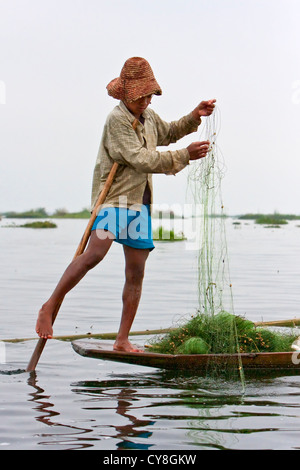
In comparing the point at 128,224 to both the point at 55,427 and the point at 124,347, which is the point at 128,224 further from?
the point at 55,427

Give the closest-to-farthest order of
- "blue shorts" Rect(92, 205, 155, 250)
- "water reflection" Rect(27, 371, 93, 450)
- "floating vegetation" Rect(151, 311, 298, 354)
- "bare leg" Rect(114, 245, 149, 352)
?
"water reflection" Rect(27, 371, 93, 450) → "blue shorts" Rect(92, 205, 155, 250) → "floating vegetation" Rect(151, 311, 298, 354) → "bare leg" Rect(114, 245, 149, 352)

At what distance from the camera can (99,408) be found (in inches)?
178

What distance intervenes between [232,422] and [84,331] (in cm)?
373

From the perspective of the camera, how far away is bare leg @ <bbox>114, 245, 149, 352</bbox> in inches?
217

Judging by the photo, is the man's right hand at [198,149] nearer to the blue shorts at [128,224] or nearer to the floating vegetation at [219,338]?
the blue shorts at [128,224]

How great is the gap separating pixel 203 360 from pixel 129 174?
1.31m

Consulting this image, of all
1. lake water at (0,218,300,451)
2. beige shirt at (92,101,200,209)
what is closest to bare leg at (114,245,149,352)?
lake water at (0,218,300,451)

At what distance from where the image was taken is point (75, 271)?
529 cm

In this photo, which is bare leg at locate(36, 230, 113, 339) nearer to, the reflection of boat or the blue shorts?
the blue shorts

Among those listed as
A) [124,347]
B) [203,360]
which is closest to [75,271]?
[124,347]

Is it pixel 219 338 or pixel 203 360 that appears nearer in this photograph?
pixel 203 360

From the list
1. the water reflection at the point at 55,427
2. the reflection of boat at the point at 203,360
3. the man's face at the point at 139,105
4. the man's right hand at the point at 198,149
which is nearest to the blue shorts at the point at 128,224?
the man's right hand at the point at 198,149

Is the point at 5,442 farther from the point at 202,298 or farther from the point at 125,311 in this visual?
the point at 202,298
